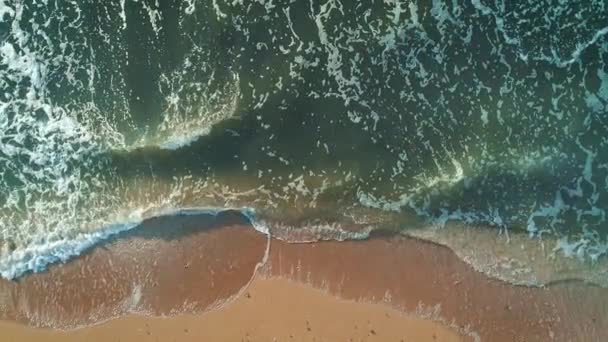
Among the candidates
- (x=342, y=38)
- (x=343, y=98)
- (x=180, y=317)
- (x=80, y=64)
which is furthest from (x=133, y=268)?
(x=342, y=38)

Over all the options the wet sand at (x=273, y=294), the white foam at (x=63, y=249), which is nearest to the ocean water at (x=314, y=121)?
the white foam at (x=63, y=249)

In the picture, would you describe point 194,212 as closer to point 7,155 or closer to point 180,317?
point 180,317

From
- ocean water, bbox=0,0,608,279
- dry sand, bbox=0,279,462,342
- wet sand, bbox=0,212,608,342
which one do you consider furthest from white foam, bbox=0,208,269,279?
dry sand, bbox=0,279,462,342

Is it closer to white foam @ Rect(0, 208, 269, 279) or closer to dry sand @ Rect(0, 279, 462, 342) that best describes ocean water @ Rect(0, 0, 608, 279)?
white foam @ Rect(0, 208, 269, 279)

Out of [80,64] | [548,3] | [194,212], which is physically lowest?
[194,212]

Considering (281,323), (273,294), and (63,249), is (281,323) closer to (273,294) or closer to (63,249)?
(273,294)
